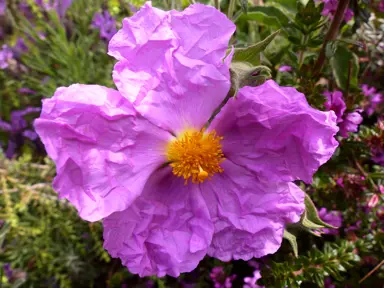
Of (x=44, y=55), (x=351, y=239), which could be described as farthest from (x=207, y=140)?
(x=44, y=55)

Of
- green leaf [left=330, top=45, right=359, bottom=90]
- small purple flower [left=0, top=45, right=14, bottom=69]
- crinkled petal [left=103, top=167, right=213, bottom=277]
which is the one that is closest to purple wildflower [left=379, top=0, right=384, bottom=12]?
green leaf [left=330, top=45, right=359, bottom=90]

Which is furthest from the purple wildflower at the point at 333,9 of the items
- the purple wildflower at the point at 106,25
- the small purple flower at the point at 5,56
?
the small purple flower at the point at 5,56

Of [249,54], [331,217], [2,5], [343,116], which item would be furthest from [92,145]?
[2,5]

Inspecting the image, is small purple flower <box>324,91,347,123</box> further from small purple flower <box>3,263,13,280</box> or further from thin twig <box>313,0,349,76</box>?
small purple flower <box>3,263,13,280</box>

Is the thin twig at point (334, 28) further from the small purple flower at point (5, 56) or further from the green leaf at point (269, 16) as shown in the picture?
the small purple flower at point (5, 56)

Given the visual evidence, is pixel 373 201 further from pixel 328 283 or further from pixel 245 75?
pixel 245 75
